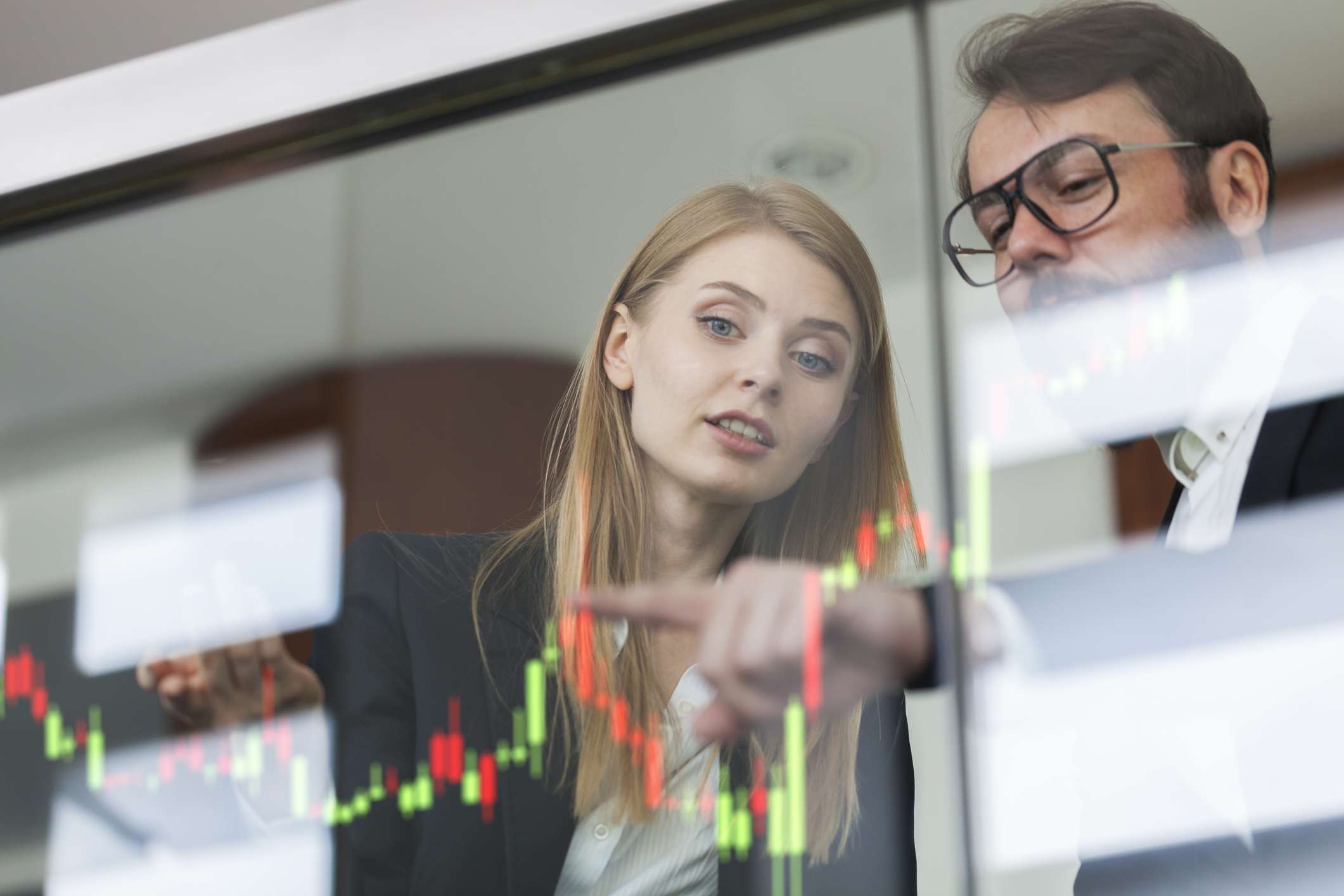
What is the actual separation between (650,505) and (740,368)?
0.14 m

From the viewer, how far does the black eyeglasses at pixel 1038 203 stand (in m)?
1.25

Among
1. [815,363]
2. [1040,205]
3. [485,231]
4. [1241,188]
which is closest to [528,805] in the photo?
[815,363]

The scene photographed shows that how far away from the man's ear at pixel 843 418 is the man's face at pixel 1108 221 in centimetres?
15

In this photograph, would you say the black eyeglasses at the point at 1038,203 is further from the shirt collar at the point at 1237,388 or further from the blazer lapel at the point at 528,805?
the blazer lapel at the point at 528,805

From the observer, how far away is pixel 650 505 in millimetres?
1325

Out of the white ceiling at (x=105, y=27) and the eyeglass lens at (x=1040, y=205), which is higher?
the white ceiling at (x=105, y=27)

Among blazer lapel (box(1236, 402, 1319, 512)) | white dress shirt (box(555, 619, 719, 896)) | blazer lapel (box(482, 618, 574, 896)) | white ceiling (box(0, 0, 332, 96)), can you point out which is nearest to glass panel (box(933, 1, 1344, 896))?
blazer lapel (box(1236, 402, 1319, 512))

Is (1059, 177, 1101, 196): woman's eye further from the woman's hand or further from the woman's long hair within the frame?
the woman's hand

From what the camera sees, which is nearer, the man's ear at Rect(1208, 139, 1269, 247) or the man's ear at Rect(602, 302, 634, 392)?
the man's ear at Rect(1208, 139, 1269, 247)

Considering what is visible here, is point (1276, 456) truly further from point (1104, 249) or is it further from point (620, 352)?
point (620, 352)

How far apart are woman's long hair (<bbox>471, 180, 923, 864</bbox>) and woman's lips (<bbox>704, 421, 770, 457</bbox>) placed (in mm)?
45

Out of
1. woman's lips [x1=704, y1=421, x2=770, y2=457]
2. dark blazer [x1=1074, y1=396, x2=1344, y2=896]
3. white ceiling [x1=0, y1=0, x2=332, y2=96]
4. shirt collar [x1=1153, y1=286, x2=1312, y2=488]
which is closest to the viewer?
dark blazer [x1=1074, y1=396, x2=1344, y2=896]

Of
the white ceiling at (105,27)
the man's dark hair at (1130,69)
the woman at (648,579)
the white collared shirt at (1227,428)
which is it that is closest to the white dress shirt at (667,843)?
the woman at (648,579)

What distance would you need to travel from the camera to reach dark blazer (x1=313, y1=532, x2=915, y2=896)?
1.20 meters
